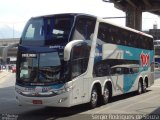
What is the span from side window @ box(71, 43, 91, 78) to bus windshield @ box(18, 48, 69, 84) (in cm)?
48

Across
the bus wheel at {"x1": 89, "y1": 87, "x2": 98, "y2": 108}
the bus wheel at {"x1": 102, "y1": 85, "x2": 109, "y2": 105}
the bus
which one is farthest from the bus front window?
the bus wheel at {"x1": 102, "y1": 85, "x2": 109, "y2": 105}

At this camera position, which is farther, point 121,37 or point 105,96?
point 121,37

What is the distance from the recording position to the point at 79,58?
14023 millimetres

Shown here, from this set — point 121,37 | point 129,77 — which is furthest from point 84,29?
point 129,77

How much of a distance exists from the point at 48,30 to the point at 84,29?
1.38 metres

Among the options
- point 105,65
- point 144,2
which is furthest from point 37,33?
point 144,2

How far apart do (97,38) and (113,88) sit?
2.99 metres

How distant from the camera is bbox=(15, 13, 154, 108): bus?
13.2 m

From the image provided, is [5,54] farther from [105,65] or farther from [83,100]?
[105,65]

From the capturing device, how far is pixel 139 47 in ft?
70.8

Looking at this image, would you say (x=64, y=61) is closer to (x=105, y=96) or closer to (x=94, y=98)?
(x=94, y=98)

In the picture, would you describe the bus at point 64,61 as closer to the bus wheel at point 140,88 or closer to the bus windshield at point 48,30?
the bus windshield at point 48,30

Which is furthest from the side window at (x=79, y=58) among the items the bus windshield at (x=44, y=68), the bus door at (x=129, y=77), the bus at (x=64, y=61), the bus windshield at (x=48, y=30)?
the bus door at (x=129, y=77)

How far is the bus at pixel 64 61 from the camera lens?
13219mm
